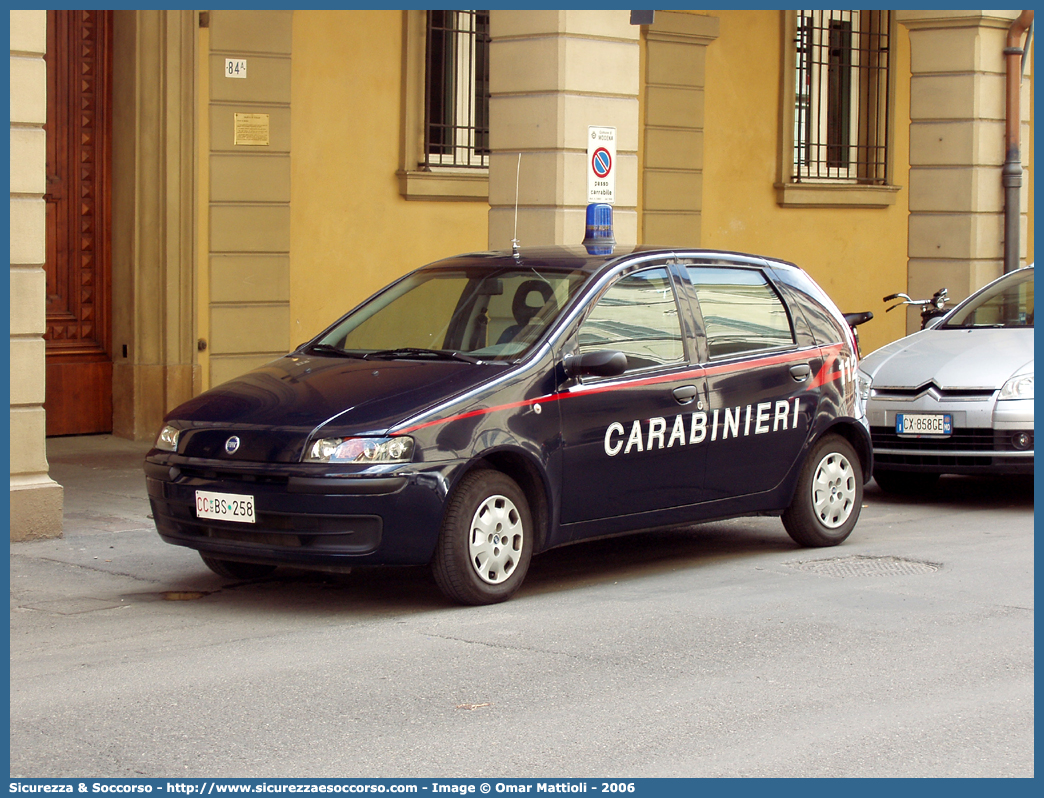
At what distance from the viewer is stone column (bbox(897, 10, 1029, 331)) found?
16.1 m

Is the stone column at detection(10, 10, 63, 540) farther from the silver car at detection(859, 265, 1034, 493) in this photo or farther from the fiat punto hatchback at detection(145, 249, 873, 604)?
the silver car at detection(859, 265, 1034, 493)

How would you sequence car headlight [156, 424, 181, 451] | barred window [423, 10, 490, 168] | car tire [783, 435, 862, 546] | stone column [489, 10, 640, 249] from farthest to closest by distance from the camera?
barred window [423, 10, 490, 168] < stone column [489, 10, 640, 249] < car tire [783, 435, 862, 546] < car headlight [156, 424, 181, 451]

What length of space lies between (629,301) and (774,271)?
4.13 ft

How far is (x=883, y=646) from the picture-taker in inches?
253

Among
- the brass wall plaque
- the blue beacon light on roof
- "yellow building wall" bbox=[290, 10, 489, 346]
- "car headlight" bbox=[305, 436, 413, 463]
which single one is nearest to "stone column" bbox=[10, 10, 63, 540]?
"car headlight" bbox=[305, 436, 413, 463]

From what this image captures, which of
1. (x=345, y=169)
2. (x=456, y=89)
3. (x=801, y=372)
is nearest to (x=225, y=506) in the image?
(x=801, y=372)

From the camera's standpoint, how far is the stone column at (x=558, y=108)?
39.2 feet

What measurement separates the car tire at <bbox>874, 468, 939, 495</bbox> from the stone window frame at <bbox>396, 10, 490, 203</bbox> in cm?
492

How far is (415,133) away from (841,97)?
6.32 m

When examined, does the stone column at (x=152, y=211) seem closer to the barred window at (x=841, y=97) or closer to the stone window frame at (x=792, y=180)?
the stone window frame at (x=792, y=180)

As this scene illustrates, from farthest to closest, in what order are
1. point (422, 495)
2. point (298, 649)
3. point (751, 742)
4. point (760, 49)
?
point (760, 49), point (422, 495), point (298, 649), point (751, 742)

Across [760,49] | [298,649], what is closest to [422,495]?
[298,649]

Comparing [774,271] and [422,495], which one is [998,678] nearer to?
[422,495]

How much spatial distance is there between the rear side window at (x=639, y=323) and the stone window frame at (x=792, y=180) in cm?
1047
